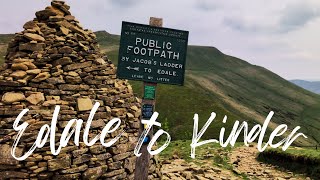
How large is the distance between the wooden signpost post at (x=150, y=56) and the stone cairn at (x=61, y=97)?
2918 mm

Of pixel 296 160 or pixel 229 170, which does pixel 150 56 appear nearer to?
pixel 229 170

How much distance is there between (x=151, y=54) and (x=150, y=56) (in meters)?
0.07

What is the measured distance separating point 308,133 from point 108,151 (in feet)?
503

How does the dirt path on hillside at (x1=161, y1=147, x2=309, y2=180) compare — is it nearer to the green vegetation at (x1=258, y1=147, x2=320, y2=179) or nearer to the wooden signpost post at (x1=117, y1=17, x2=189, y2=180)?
the green vegetation at (x1=258, y1=147, x2=320, y2=179)

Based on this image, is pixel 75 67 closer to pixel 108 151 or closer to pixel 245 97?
pixel 108 151

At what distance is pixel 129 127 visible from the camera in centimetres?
1580

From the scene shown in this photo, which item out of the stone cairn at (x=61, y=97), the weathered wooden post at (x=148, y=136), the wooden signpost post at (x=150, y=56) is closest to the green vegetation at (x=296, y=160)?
the stone cairn at (x=61, y=97)

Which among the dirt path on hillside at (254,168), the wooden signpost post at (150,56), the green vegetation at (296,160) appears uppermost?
the wooden signpost post at (150,56)

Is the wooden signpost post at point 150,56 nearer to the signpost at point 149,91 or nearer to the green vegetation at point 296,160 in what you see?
the signpost at point 149,91

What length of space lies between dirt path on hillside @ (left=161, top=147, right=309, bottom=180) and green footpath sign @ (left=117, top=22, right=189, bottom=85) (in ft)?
28.8

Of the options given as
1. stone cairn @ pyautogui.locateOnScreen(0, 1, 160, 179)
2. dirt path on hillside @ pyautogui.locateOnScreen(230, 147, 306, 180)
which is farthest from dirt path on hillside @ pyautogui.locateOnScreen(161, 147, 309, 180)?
stone cairn @ pyautogui.locateOnScreen(0, 1, 160, 179)

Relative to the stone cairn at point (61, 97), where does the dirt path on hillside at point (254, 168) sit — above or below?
below

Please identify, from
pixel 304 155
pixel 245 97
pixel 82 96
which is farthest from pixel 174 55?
pixel 245 97

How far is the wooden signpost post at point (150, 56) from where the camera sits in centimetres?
1130
